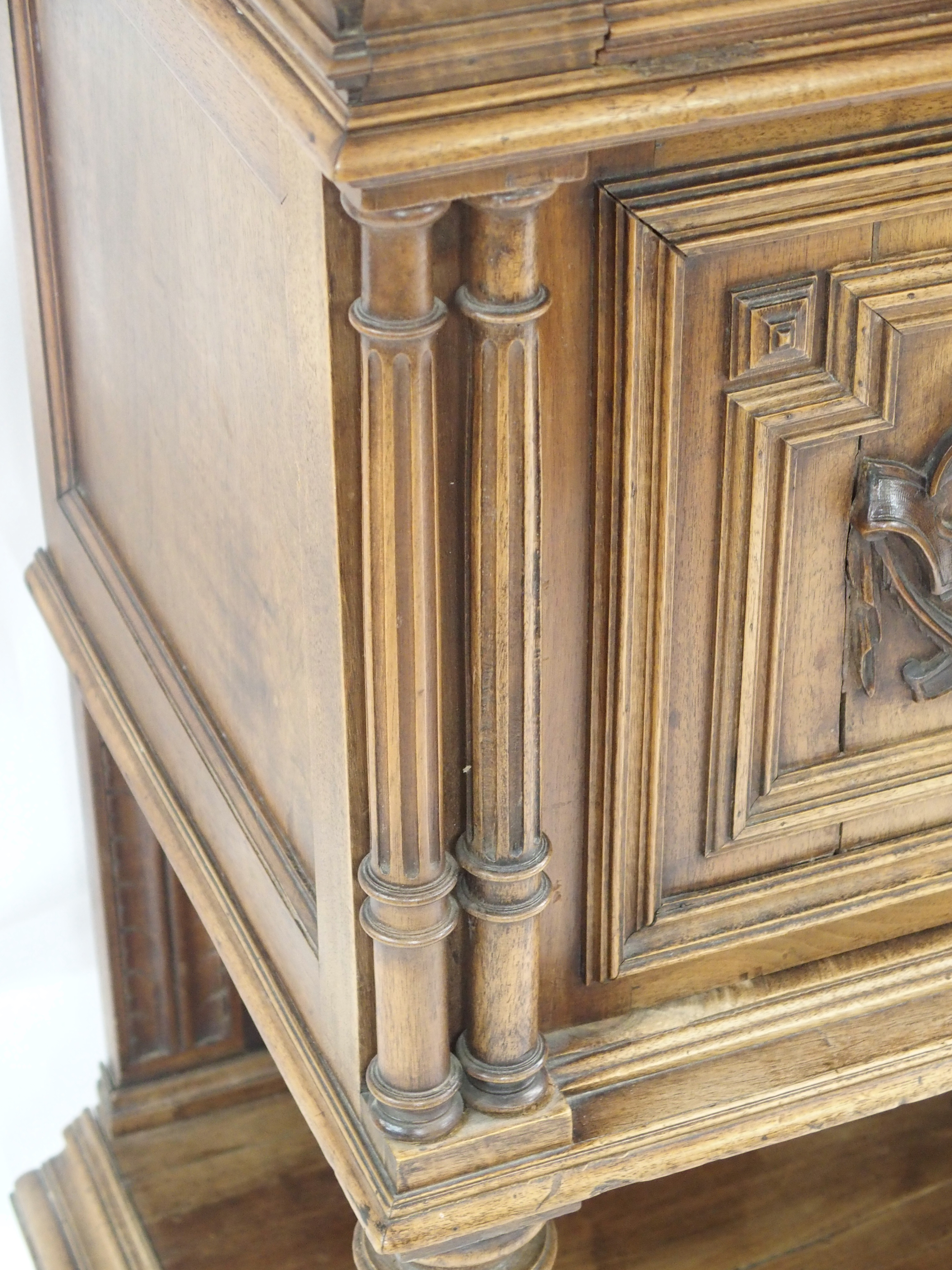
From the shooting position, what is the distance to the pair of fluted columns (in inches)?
23.0

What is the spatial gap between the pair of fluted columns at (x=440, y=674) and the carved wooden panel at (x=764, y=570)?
0.04 m

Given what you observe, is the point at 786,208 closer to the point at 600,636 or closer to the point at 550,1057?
the point at 600,636

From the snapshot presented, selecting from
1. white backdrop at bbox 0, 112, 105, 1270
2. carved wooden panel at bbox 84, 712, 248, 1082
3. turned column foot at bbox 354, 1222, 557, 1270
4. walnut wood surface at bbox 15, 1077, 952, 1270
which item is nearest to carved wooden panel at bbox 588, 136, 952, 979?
turned column foot at bbox 354, 1222, 557, 1270

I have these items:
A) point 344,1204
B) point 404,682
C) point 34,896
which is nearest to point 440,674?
point 404,682

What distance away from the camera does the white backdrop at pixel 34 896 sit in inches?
53.4

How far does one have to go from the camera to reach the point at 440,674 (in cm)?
66

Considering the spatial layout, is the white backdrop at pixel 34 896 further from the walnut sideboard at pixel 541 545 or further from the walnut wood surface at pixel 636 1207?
the walnut sideboard at pixel 541 545

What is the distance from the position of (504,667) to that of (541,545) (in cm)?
4

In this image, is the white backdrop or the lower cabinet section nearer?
the lower cabinet section

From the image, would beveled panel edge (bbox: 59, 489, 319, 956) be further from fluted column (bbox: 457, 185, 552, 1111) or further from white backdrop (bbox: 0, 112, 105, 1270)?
white backdrop (bbox: 0, 112, 105, 1270)

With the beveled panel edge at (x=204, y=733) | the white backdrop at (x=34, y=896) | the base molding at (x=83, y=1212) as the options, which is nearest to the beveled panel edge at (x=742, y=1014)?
the beveled panel edge at (x=204, y=733)

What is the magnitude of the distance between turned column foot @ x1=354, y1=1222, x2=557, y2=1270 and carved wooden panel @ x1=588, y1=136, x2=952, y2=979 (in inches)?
4.9

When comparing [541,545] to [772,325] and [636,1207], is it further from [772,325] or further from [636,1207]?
[636,1207]

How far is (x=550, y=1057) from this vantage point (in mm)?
762
